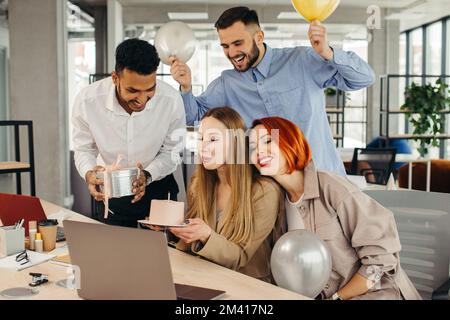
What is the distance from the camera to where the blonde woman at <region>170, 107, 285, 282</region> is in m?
1.86

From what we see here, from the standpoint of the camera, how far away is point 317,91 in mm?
2699

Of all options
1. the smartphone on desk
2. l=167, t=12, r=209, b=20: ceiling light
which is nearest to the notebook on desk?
the smartphone on desk

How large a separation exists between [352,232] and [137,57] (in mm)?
1191

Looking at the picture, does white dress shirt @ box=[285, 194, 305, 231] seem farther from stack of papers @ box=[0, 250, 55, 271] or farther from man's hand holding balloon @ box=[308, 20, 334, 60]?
stack of papers @ box=[0, 250, 55, 271]

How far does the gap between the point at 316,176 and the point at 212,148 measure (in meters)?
0.40

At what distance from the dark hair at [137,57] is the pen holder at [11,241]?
821 millimetres

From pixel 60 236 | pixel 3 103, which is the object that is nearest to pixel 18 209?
pixel 60 236

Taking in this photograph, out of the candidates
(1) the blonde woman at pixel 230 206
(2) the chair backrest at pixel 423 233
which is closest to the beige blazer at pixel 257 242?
(1) the blonde woman at pixel 230 206

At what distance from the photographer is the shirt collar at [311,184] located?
1.87 m

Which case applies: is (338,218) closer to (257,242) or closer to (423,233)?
(257,242)

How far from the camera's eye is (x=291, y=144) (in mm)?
1932

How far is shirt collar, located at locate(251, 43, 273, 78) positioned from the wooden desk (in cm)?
102

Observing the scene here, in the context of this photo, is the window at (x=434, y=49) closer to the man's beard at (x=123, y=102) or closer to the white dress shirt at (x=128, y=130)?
the white dress shirt at (x=128, y=130)
